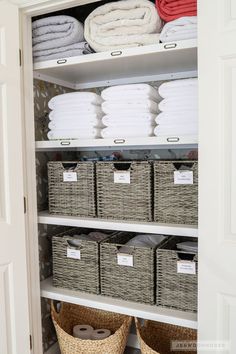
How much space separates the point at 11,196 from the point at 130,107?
2.28 ft

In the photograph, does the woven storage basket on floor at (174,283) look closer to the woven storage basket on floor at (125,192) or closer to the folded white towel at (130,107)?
the woven storage basket on floor at (125,192)

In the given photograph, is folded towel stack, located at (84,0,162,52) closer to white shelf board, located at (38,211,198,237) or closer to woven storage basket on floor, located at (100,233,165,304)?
white shelf board, located at (38,211,198,237)

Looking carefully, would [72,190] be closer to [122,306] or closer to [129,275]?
[129,275]

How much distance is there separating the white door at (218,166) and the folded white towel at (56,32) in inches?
27.3

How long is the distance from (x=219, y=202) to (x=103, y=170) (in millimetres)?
632

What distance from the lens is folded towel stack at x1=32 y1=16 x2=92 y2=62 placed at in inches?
65.2

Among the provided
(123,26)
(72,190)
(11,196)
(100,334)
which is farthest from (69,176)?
(100,334)

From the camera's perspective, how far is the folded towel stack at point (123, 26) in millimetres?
1490

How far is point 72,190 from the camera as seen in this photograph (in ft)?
5.68

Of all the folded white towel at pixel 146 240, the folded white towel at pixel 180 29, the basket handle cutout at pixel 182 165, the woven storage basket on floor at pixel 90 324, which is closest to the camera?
the folded white towel at pixel 180 29

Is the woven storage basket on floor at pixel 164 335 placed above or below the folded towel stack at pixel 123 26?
below

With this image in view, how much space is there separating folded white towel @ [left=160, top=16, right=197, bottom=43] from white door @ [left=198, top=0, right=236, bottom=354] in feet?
0.64

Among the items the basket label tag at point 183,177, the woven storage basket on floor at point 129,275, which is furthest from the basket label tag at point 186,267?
the basket label tag at point 183,177

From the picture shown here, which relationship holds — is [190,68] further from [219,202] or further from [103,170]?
[219,202]
